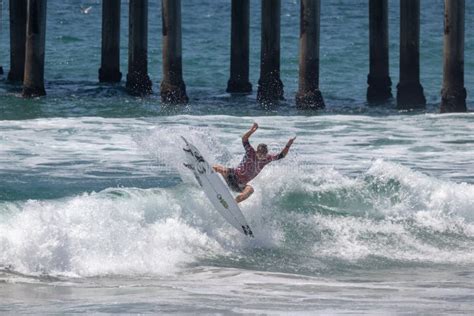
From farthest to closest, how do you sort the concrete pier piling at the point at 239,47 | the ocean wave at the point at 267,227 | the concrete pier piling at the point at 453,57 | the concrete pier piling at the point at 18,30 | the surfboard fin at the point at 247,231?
1. the concrete pier piling at the point at 18,30
2. the concrete pier piling at the point at 239,47
3. the concrete pier piling at the point at 453,57
4. the surfboard fin at the point at 247,231
5. the ocean wave at the point at 267,227

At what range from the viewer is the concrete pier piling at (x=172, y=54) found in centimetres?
2420

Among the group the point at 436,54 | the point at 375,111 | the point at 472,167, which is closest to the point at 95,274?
the point at 472,167

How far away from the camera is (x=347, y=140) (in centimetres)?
2245

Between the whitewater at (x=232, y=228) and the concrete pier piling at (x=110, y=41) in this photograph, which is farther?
the concrete pier piling at (x=110, y=41)

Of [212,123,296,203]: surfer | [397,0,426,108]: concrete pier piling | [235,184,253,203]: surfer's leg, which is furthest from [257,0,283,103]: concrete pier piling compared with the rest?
[235,184,253,203]: surfer's leg

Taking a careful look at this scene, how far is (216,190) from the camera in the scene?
16812mm

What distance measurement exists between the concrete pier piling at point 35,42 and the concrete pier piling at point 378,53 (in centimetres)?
600

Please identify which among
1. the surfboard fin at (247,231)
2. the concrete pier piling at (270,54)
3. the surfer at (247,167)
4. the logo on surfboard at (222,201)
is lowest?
the surfboard fin at (247,231)

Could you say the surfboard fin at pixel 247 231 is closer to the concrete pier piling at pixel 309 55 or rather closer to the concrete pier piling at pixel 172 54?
the concrete pier piling at pixel 309 55

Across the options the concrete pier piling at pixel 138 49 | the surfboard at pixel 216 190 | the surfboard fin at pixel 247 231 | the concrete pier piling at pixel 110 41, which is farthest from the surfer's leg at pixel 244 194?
the concrete pier piling at pixel 110 41

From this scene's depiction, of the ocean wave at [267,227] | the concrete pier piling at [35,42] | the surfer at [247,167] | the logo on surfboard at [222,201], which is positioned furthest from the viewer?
the concrete pier piling at [35,42]

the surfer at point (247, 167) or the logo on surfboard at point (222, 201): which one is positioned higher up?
the surfer at point (247, 167)

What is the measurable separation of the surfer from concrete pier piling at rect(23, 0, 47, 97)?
8.53 m

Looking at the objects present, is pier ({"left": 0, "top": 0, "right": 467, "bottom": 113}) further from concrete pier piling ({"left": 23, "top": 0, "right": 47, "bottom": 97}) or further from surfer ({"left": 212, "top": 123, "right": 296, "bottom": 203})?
surfer ({"left": 212, "top": 123, "right": 296, "bottom": 203})
